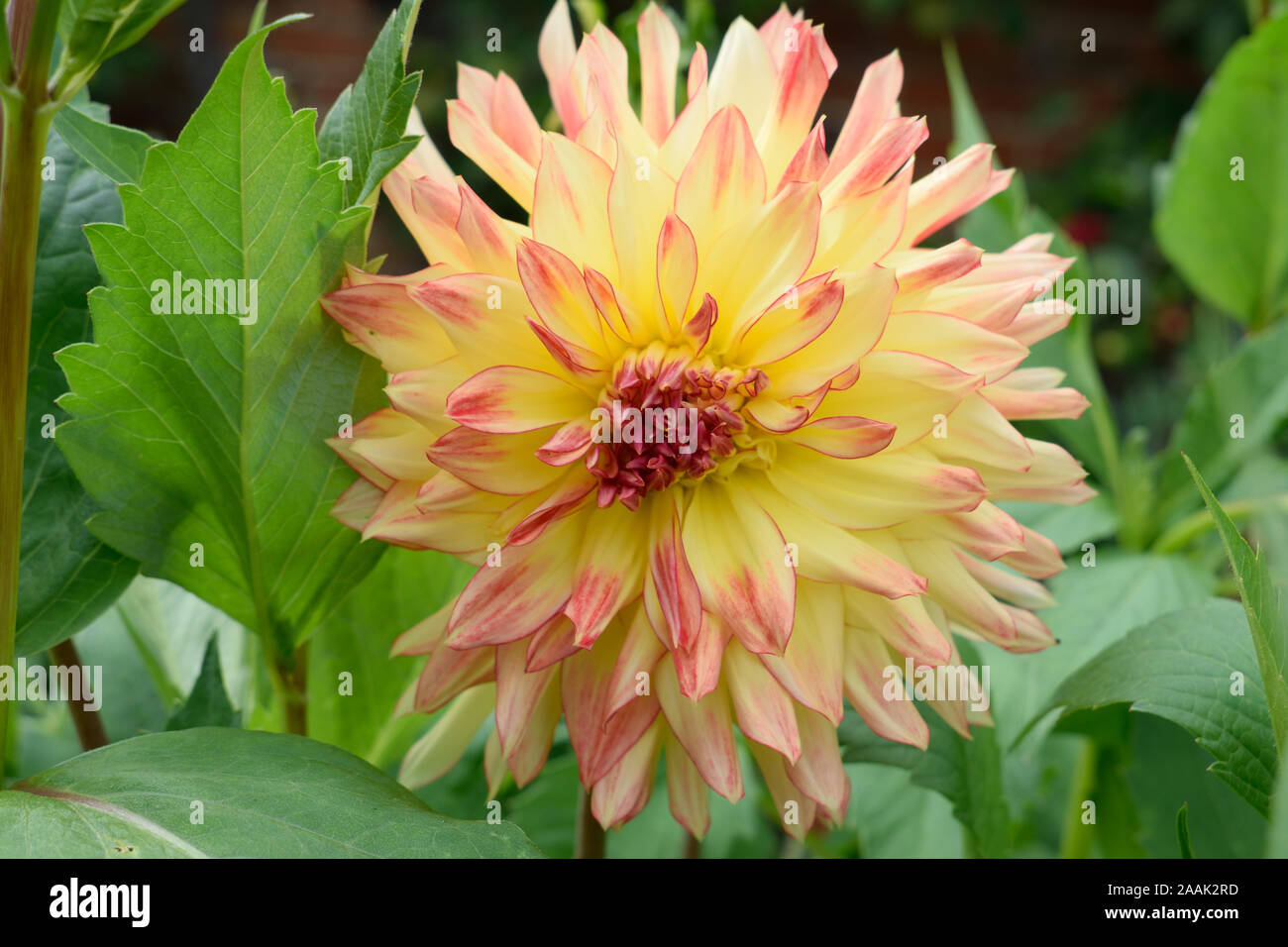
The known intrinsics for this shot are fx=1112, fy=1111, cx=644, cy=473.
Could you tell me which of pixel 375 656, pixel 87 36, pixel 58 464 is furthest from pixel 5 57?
pixel 375 656

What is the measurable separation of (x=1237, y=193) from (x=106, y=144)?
1.86 ft

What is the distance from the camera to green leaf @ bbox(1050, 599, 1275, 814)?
298mm

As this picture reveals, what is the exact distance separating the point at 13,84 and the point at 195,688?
19 cm

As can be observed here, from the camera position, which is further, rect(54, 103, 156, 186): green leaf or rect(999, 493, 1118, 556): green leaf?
rect(999, 493, 1118, 556): green leaf

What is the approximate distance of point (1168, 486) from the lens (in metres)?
0.61

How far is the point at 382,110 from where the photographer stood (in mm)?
297

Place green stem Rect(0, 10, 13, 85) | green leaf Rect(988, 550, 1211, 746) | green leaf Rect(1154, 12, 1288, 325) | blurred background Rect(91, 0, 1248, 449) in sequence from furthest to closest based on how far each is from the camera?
blurred background Rect(91, 0, 1248, 449)
green leaf Rect(1154, 12, 1288, 325)
green leaf Rect(988, 550, 1211, 746)
green stem Rect(0, 10, 13, 85)

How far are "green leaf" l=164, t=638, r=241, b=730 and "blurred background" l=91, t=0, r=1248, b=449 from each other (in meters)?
1.92

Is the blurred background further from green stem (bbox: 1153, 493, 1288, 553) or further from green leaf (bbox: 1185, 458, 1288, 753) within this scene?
green leaf (bbox: 1185, 458, 1288, 753)

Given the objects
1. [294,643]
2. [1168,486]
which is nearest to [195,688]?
[294,643]

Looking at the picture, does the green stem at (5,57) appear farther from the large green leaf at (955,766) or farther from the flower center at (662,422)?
the large green leaf at (955,766)

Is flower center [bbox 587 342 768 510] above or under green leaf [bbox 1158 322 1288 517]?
under

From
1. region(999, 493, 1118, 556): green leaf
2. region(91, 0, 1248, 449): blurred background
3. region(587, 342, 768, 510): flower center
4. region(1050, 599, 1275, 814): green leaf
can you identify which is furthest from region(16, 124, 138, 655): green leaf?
region(91, 0, 1248, 449): blurred background

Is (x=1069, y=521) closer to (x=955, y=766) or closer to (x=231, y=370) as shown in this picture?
(x=955, y=766)
